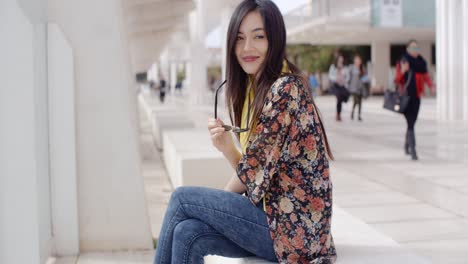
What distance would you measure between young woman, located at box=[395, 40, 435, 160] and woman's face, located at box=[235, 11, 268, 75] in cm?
635

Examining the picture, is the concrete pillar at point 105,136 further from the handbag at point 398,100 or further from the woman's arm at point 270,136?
the handbag at point 398,100

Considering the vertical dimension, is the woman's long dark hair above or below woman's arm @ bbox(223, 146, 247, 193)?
above

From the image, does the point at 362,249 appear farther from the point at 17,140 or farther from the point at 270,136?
the point at 17,140

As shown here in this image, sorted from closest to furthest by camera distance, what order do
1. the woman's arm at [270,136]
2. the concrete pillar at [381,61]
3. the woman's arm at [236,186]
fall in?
the woman's arm at [270,136] < the woman's arm at [236,186] < the concrete pillar at [381,61]

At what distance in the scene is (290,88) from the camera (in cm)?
245

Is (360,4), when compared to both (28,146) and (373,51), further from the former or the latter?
(28,146)

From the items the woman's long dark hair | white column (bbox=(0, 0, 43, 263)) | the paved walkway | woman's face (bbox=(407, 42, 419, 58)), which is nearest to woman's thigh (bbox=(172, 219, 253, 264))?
the woman's long dark hair

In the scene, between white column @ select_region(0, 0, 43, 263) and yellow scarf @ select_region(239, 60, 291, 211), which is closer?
yellow scarf @ select_region(239, 60, 291, 211)

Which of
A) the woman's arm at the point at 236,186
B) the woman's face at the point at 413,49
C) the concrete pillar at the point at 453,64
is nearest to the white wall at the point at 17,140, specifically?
the woman's arm at the point at 236,186

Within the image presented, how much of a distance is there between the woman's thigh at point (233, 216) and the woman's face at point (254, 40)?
61 cm

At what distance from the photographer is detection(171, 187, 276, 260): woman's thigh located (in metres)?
2.55

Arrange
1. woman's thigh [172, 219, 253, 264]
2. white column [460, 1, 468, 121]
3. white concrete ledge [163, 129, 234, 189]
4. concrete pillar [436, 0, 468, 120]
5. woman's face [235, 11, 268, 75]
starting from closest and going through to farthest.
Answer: woman's thigh [172, 219, 253, 264] → woman's face [235, 11, 268, 75] → white concrete ledge [163, 129, 234, 189] → white column [460, 1, 468, 121] → concrete pillar [436, 0, 468, 120]

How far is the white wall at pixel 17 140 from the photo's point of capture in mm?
3574

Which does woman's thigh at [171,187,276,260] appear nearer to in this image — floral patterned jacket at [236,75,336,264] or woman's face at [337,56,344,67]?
floral patterned jacket at [236,75,336,264]
